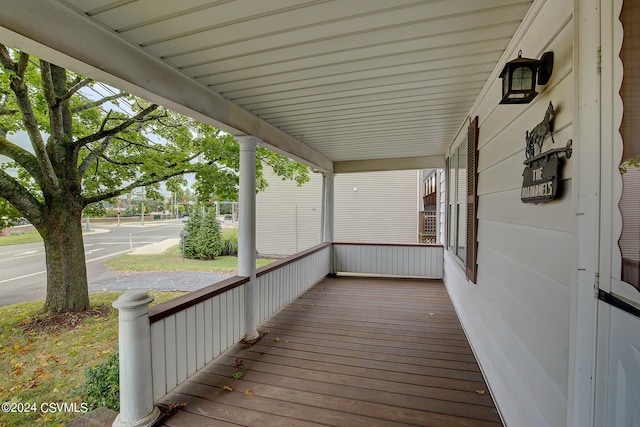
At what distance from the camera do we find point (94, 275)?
7266 mm

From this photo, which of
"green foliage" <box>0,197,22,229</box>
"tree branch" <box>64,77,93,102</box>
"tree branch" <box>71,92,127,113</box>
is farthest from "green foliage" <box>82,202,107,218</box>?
"tree branch" <box>64,77,93,102</box>

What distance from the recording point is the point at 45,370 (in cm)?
319

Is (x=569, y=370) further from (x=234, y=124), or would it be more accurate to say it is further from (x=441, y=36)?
(x=234, y=124)

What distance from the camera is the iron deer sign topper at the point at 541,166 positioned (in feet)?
3.97

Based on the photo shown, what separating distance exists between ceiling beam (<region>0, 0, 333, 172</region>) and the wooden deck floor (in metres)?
2.40

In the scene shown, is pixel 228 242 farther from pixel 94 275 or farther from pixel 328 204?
pixel 328 204

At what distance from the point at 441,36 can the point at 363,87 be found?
837mm

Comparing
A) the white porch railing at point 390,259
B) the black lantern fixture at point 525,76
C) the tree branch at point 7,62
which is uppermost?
the tree branch at point 7,62

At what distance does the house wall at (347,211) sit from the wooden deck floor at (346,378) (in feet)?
19.3

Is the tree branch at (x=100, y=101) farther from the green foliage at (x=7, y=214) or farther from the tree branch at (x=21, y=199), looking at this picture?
the green foliage at (x=7, y=214)

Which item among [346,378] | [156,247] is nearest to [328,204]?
[346,378]

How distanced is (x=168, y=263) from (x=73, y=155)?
576 centimetres

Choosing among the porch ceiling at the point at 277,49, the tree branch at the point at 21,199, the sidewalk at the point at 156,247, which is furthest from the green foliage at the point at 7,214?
the sidewalk at the point at 156,247

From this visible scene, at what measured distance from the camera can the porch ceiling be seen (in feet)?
4.77
